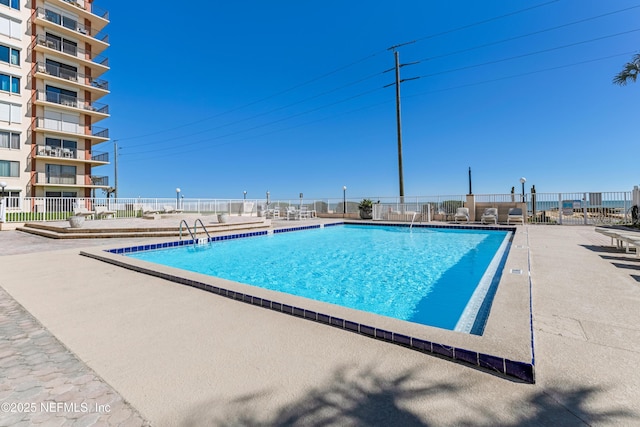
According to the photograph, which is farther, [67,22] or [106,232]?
[67,22]

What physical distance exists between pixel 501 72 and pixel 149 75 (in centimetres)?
2899

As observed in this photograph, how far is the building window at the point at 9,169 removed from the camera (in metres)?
17.6

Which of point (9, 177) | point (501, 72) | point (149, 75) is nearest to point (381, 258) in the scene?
point (501, 72)

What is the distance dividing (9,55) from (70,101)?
353 cm

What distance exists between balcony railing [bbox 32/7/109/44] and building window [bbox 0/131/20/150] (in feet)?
25.6

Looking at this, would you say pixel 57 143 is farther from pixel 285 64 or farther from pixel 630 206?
pixel 630 206

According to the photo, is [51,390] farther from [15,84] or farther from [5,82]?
[15,84]

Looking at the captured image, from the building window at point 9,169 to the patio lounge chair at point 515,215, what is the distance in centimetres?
2789

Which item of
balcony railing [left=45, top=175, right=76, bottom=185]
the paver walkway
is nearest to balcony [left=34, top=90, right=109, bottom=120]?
balcony railing [left=45, top=175, right=76, bottom=185]

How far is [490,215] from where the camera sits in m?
12.5

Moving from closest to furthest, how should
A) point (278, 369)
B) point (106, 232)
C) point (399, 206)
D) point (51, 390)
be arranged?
point (51, 390)
point (278, 369)
point (106, 232)
point (399, 206)

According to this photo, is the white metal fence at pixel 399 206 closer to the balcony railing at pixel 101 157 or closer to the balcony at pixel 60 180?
the balcony at pixel 60 180

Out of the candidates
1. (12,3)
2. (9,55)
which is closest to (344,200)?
(9,55)

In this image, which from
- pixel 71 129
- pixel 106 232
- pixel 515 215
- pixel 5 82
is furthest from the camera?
pixel 71 129
